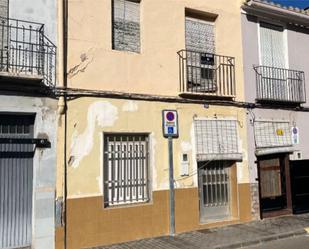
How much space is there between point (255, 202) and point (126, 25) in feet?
19.2

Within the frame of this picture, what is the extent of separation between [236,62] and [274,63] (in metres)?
1.63

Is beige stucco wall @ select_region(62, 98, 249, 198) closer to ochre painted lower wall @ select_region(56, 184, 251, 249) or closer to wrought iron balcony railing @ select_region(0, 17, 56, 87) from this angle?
ochre painted lower wall @ select_region(56, 184, 251, 249)

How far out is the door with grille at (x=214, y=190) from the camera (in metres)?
10.1

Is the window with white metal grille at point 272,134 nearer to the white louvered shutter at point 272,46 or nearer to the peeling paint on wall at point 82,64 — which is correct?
the white louvered shutter at point 272,46

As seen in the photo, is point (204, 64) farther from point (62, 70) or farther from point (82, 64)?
point (62, 70)

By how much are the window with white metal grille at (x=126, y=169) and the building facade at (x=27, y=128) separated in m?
1.35

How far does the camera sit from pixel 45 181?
25.1ft

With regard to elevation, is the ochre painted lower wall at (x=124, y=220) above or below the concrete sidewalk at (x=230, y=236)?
above

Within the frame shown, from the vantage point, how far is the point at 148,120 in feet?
29.9

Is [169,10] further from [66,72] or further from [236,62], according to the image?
[66,72]

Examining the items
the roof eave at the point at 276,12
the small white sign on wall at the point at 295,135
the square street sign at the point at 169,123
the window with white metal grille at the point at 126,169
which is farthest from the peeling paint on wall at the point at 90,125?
the small white sign on wall at the point at 295,135

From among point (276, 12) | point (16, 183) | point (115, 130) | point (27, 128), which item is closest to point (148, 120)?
point (115, 130)

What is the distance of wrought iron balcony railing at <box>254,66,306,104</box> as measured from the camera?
11.1 metres

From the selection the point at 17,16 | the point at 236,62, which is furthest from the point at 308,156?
the point at 17,16
